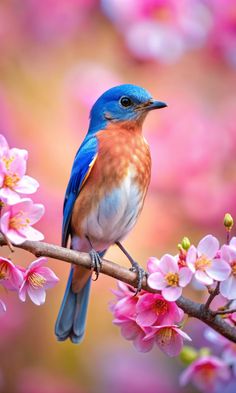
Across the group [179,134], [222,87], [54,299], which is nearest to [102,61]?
[222,87]

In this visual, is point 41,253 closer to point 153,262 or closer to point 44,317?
point 153,262

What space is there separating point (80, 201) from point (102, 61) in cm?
278

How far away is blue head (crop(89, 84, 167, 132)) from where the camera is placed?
11.4ft

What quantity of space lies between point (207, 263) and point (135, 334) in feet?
1.35

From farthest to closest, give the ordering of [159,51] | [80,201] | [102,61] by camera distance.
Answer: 1. [102,61]
2. [159,51]
3. [80,201]

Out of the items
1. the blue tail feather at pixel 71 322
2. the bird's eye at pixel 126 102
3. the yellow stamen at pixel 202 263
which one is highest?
the bird's eye at pixel 126 102

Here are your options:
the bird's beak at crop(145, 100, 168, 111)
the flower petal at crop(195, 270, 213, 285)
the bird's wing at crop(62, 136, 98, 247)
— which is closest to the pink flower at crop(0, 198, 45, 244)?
the flower petal at crop(195, 270, 213, 285)

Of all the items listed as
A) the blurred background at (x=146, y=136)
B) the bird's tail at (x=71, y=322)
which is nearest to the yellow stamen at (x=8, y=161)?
the bird's tail at (x=71, y=322)

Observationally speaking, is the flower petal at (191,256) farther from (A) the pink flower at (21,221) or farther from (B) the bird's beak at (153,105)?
(B) the bird's beak at (153,105)

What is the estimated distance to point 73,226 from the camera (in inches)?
134

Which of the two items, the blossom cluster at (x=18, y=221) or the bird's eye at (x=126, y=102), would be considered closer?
the blossom cluster at (x=18, y=221)

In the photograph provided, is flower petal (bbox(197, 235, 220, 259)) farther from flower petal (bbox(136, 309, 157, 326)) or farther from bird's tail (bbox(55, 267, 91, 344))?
bird's tail (bbox(55, 267, 91, 344))

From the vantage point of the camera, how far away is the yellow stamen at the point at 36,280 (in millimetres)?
2287

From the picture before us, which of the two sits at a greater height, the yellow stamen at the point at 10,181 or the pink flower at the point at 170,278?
the yellow stamen at the point at 10,181
